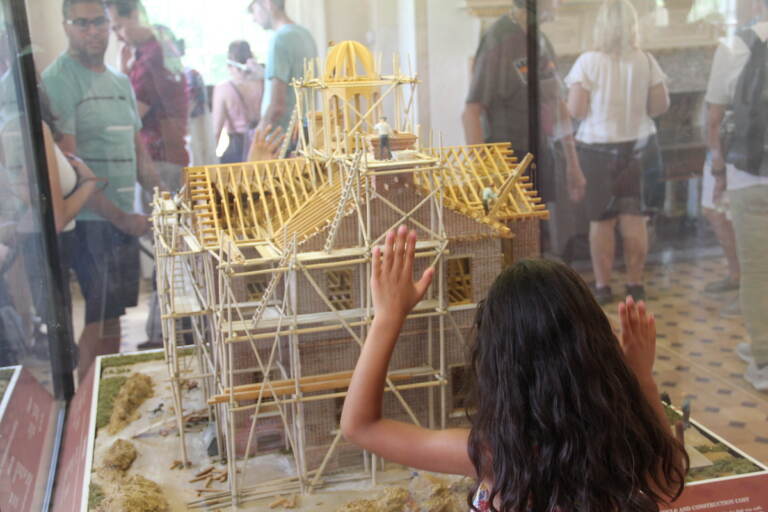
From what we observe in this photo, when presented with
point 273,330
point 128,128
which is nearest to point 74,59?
point 128,128

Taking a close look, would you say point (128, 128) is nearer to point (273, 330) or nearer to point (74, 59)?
point (74, 59)

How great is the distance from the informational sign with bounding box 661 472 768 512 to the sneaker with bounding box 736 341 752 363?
2.67 meters

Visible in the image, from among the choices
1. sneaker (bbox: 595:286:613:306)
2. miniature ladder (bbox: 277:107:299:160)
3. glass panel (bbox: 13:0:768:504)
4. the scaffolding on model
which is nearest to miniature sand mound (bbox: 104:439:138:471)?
glass panel (bbox: 13:0:768:504)

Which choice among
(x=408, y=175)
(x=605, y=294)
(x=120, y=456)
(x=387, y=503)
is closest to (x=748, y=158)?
(x=605, y=294)

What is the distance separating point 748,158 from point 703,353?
2620 millimetres

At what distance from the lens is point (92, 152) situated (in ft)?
37.4

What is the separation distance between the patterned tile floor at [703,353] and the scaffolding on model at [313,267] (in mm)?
3048

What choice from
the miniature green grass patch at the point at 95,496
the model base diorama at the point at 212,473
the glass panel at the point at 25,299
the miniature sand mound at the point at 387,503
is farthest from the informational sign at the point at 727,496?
the glass panel at the point at 25,299

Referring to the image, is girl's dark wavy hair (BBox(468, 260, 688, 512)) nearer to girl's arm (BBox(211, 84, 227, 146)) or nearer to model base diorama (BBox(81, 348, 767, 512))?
model base diorama (BBox(81, 348, 767, 512))

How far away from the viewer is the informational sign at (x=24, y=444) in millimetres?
7047

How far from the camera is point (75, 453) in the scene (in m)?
9.14

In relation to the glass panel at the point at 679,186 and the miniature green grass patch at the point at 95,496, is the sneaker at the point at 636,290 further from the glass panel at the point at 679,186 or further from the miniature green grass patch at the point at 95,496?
the miniature green grass patch at the point at 95,496

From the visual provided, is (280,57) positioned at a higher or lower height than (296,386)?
higher

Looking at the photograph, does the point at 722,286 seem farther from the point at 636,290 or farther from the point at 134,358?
the point at 134,358
